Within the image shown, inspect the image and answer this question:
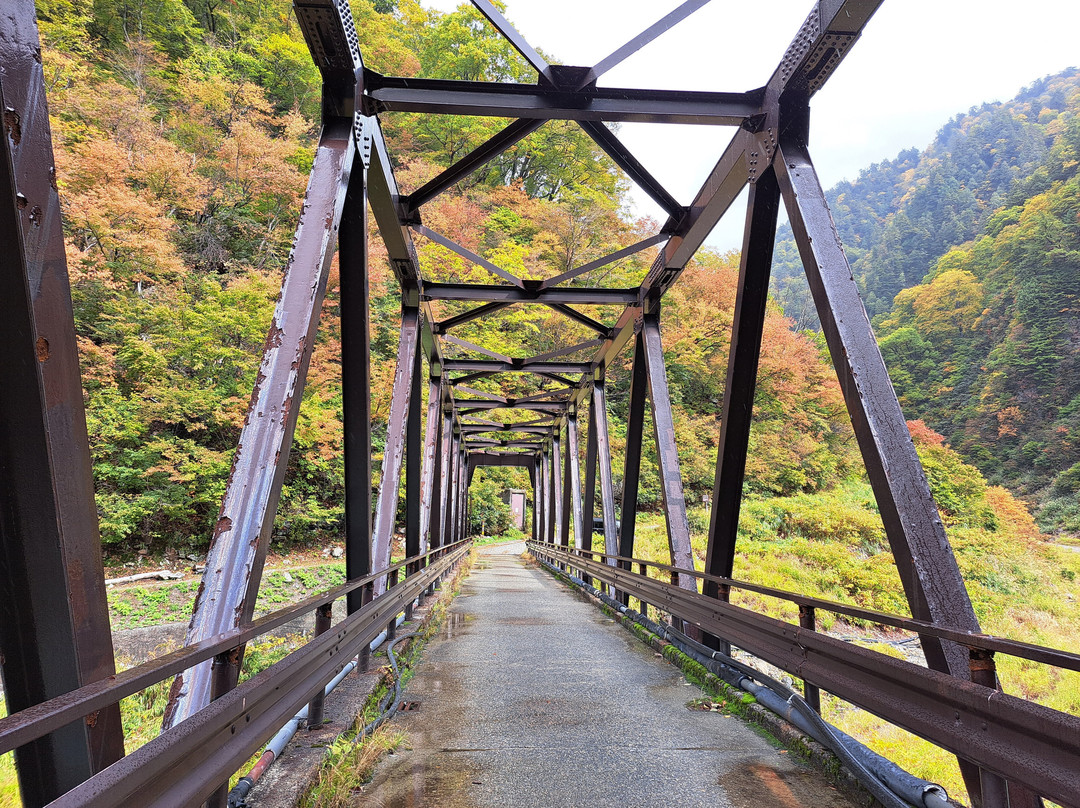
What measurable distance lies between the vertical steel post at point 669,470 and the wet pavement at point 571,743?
95 centimetres

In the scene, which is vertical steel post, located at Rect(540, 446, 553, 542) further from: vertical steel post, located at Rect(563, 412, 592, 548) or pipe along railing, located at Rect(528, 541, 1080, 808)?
pipe along railing, located at Rect(528, 541, 1080, 808)

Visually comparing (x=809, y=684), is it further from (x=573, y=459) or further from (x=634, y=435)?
(x=573, y=459)

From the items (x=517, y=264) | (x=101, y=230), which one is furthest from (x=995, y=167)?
(x=101, y=230)

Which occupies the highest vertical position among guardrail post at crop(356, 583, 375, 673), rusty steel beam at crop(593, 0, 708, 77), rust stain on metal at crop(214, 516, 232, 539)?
rusty steel beam at crop(593, 0, 708, 77)

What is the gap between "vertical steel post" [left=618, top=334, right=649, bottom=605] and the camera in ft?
26.1

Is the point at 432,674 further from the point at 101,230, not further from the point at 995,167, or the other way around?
the point at 995,167

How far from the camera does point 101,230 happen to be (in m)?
14.3

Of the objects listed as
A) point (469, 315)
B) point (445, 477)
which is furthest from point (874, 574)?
point (469, 315)

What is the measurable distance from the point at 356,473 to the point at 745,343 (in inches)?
112

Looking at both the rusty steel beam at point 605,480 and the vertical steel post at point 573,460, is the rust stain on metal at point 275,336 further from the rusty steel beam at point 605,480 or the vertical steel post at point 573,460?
the vertical steel post at point 573,460

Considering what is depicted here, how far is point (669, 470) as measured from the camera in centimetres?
630

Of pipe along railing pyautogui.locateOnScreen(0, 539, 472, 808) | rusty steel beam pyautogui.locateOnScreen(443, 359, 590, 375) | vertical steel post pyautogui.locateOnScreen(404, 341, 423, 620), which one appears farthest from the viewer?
rusty steel beam pyautogui.locateOnScreen(443, 359, 590, 375)

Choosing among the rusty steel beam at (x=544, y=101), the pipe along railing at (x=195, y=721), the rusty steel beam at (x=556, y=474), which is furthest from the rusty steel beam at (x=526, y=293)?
the rusty steel beam at (x=556, y=474)

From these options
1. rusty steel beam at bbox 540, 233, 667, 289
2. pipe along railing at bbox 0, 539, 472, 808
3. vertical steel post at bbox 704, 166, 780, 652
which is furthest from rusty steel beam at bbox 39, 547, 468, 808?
rusty steel beam at bbox 540, 233, 667, 289
